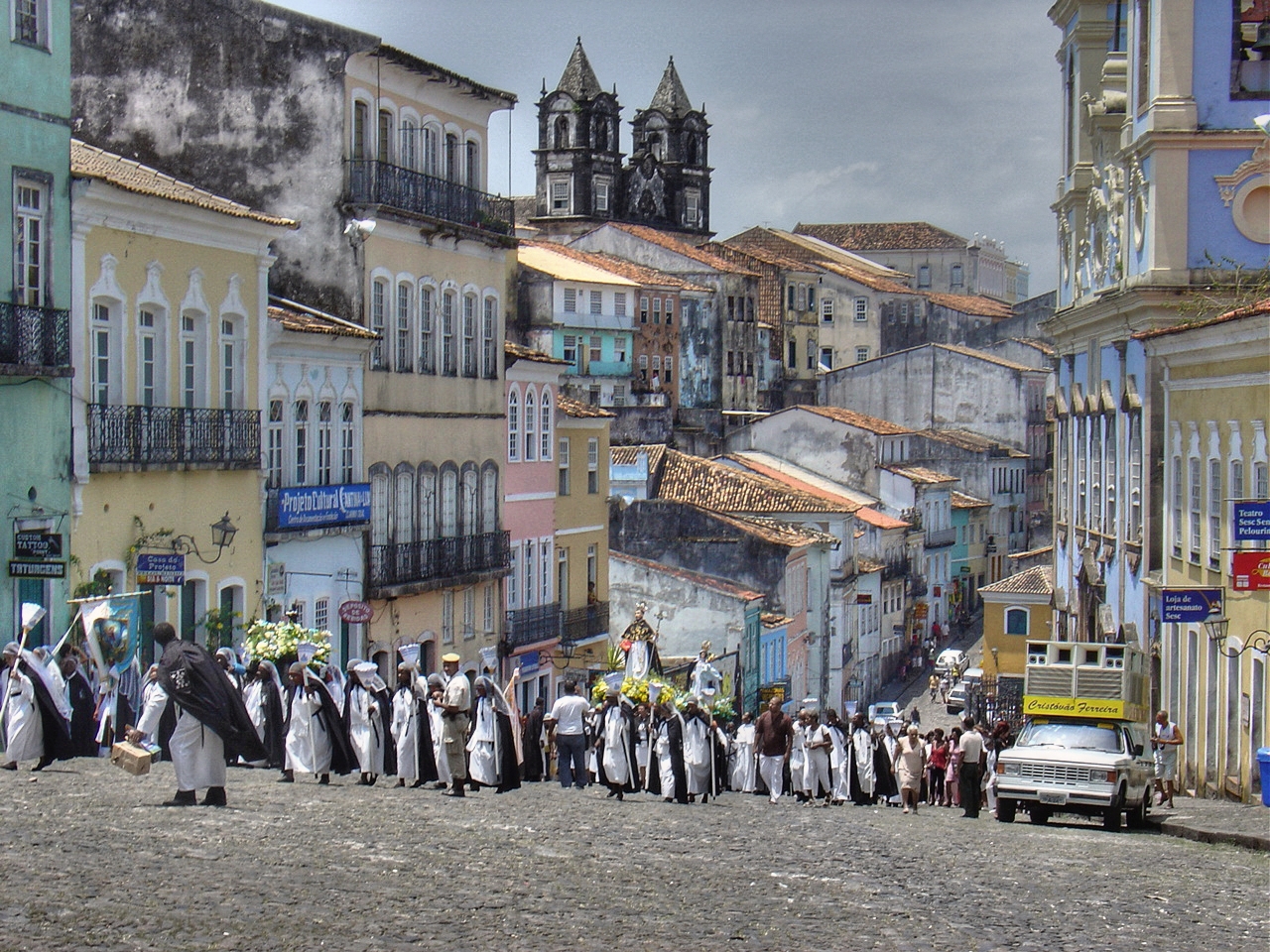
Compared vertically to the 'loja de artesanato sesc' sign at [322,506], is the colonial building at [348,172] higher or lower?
higher

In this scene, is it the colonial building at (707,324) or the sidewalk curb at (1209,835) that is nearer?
the sidewalk curb at (1209,835)

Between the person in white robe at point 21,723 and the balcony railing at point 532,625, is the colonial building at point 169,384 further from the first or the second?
the balcony railing at point 532,625

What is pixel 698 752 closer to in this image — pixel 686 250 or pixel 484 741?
pixel 484 741

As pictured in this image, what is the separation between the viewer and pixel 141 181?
103 feet

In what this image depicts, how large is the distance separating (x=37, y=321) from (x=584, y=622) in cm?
2340

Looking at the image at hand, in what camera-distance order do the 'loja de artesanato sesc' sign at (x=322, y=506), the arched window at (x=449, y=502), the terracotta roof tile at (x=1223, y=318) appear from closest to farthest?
the terracotta roof tile at (x=1223, y=318), the 'loja de artesanato sesc' sign at (x=322, y=506), the arched window at (x=449, y=502)

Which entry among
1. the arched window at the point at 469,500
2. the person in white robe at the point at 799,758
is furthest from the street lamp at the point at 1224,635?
the arched window at the point at 469,500

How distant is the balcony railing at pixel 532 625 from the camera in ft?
149

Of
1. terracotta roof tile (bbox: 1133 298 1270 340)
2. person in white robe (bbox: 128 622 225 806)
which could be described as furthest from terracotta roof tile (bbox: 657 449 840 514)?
→ person in white robe (bbox: 128 622 225 806)

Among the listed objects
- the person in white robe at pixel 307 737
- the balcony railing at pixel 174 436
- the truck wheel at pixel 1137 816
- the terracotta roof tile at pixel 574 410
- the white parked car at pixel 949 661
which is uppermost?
the terracotta roof tile at pixel 574 410

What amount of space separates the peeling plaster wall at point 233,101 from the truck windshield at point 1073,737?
1590cm

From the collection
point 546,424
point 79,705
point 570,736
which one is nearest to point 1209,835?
point 570,736

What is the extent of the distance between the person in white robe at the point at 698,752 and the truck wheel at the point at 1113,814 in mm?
4818

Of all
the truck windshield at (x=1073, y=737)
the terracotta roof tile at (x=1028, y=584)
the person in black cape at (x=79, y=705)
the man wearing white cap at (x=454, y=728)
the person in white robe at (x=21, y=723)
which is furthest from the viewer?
the terracotta roof tile at (x=1028, y=584)
